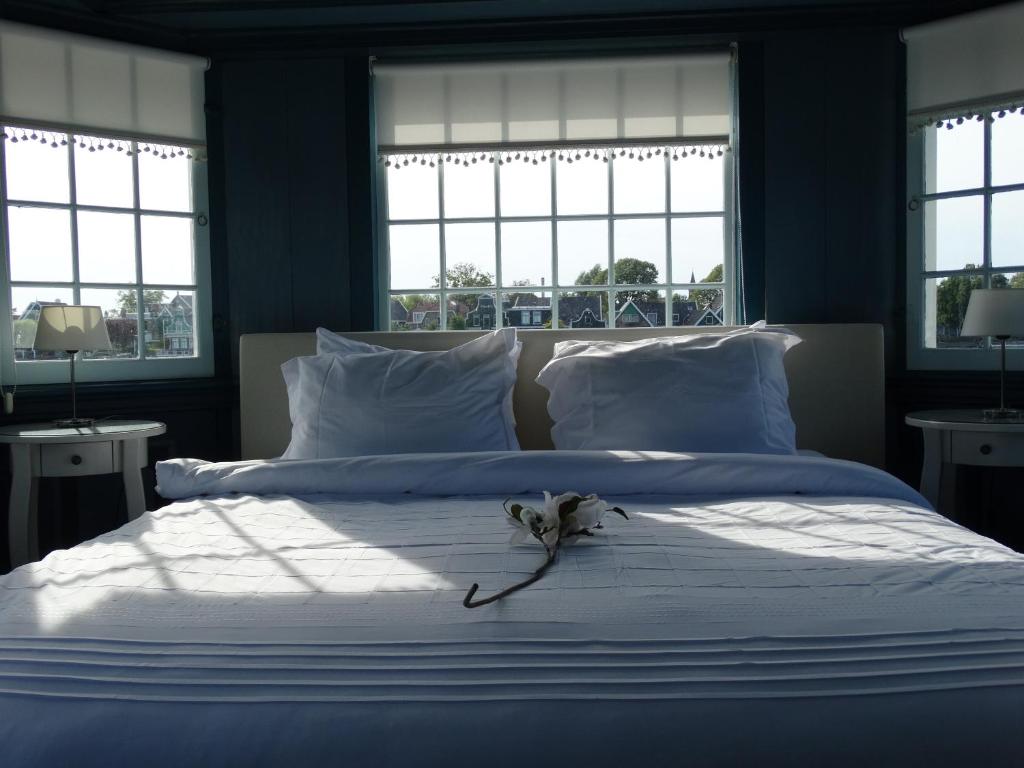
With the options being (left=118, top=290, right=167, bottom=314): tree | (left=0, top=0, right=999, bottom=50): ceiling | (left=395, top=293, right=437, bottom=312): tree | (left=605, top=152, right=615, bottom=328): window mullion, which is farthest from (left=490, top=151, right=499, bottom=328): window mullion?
(left=118, top=290, right=167, bottom=314): tree

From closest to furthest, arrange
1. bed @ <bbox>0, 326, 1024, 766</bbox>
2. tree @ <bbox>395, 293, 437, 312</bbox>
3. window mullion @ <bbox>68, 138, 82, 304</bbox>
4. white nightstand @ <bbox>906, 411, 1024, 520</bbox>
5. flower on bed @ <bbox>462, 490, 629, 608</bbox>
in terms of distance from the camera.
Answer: bed @ <bbox>0, 326, 1024, 766</bbox>
flower on bed @ <bbox>462, 490, 629, 608</bbox>
white nightstand @ <bbox>906, 411, 1024, 520</bbox>
window mullion @ <bbox>68, 138, 82, 304</bbox>
tree @ <bbox>395, 293, 437, 312</bbox>

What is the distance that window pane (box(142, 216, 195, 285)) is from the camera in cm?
343

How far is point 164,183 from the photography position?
11.3 ft

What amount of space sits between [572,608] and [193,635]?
53 centimetres

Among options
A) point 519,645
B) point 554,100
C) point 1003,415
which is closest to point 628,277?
point 554,100

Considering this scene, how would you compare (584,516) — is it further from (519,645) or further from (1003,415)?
(1003,415)

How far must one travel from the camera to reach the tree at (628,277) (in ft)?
11.3

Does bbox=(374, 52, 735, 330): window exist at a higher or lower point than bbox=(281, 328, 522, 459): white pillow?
higher

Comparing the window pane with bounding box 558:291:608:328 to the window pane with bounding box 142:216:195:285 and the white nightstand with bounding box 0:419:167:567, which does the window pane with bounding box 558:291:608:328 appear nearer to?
the window pane with bounding box 142:216:195:285

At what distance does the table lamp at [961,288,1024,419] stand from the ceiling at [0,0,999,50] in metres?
1.19

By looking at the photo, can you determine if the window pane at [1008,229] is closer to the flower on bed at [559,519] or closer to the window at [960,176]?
the window at [960,176]

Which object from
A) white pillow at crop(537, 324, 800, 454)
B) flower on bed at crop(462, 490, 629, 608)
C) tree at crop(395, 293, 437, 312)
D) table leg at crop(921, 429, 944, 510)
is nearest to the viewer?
flower on bed at crop(462, 490, 629, 608)

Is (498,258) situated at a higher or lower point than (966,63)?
lower

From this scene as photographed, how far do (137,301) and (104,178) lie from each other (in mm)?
514
